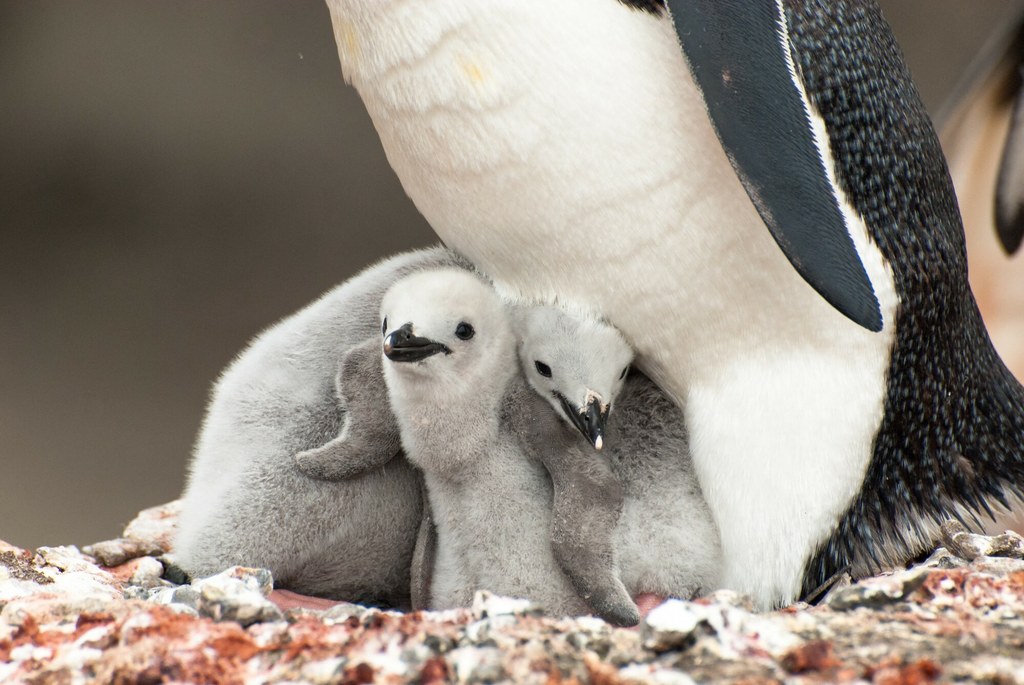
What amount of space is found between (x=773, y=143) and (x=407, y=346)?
0.84 ft

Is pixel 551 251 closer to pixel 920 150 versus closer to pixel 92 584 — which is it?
pixel 920 150

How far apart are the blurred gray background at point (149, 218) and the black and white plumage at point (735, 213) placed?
128 cm

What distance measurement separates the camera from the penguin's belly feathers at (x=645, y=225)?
0.75 metres

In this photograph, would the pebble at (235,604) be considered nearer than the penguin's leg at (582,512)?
Yes

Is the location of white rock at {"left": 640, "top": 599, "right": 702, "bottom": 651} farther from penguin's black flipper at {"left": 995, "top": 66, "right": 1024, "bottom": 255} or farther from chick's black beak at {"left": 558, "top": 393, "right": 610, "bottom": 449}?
penguin's black flipper at {"left": 995, "top": 66, "right": 1024, "bottom": 255}

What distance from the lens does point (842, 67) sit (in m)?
0.77

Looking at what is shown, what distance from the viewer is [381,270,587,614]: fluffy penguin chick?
31.2 inches

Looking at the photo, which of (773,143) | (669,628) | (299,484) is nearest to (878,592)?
(669,628)

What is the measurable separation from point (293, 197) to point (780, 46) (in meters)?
1.46

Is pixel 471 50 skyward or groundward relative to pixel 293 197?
skyward

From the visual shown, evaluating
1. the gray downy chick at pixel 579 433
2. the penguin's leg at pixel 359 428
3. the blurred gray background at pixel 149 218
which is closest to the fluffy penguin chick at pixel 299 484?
the penguin's leg at pixel 359 428

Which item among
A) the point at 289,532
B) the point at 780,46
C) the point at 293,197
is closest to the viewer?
the point at 780,46

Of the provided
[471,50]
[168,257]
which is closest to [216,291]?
[168,257]

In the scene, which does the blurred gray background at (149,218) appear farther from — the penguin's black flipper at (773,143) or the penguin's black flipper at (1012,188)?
the penguin's black flipper at (773,143)
